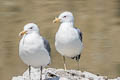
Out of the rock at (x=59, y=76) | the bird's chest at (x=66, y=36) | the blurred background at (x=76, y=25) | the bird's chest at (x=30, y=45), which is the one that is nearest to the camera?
the bird's chest at (x=30, y=45)

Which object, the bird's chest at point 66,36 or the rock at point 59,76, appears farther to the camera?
the bird's chest at point 66,36

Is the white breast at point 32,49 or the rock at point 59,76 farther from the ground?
the white breast at point 32,49

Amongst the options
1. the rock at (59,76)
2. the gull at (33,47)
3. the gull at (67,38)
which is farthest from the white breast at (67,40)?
the gull at (33,47)

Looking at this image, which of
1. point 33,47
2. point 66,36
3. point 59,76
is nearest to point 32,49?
point 33,47

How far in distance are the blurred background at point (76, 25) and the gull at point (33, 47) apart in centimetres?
Answer: 852

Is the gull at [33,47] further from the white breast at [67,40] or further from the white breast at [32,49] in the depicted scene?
the white breast at [67,40]

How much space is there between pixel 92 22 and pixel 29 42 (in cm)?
1708

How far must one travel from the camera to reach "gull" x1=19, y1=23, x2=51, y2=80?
902cm

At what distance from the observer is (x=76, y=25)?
25.1 metres

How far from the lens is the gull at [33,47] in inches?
355

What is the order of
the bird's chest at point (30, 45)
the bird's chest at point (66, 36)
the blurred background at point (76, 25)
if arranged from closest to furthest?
the bird's chest at point (30, 45)
the bird's chest at point (66, 36)
the blurred background at point (76, 25)

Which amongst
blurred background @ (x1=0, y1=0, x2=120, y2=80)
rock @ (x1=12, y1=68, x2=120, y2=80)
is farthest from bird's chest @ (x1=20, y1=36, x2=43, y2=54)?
blurred background @ (x1=0, y1=0, x2=120, y2=80)

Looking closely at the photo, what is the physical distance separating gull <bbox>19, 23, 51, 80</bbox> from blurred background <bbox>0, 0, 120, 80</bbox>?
8.52 metres

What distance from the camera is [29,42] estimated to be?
29.5 ft
